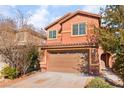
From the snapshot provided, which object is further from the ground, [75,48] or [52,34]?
[52,34]

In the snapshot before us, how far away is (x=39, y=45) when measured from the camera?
23125 millimetres

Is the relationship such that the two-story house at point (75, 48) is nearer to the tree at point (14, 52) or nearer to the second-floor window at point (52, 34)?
the second-floor window at point (52, 34)

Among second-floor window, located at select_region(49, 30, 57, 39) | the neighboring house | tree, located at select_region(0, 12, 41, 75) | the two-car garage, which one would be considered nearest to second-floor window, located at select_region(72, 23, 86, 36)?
the neighboring house

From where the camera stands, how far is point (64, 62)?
73.3 ft

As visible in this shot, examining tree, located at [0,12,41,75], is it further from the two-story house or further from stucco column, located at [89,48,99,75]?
stucco column, located at [89,48,99,75]

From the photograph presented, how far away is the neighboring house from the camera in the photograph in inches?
809

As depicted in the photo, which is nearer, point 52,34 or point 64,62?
point 64,62

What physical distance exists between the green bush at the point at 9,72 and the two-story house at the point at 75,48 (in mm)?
4080

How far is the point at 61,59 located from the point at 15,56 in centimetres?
510

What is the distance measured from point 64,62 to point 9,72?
19.4ft

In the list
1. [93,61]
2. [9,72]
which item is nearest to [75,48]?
[93,61]

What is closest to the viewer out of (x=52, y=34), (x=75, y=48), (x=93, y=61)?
(x=93, y=61)

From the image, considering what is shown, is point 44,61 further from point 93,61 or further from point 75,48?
point 93,61

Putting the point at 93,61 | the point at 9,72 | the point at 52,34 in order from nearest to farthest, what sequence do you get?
the point at 9,72
the point at 93,61
the point at 52,34
